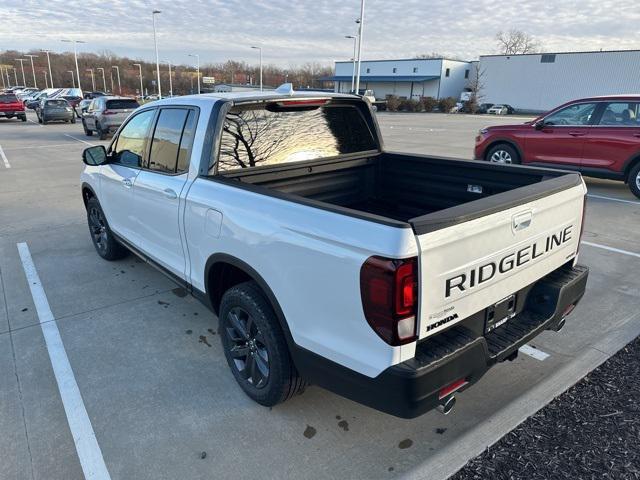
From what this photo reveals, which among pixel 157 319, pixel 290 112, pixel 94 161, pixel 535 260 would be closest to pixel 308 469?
pixel 535 260

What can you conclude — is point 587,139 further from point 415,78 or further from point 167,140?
point 415,78

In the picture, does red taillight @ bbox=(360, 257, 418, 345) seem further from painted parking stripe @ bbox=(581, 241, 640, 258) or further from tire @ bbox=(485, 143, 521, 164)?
tire @ bbox=(485, 143, 521, 164)

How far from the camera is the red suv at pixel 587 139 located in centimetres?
837

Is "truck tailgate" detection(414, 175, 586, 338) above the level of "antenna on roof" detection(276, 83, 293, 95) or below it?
below

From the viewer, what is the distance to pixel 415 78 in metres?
78.1

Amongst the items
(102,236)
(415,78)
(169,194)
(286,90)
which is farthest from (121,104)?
(415,78)

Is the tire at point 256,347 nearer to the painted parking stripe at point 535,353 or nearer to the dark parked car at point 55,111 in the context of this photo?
the painted parking stripe at point 535,353

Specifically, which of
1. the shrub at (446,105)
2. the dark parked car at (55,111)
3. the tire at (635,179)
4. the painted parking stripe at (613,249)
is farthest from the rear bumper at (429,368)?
the shrub at (446,105)

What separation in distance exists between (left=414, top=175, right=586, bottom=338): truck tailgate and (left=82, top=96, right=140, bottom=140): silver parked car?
18.5 metres

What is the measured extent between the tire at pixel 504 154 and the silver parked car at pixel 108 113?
46.6ft

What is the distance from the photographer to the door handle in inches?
131

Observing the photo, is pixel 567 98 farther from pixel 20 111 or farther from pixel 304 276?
pixel 304 276

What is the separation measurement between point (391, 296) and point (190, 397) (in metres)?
1.76

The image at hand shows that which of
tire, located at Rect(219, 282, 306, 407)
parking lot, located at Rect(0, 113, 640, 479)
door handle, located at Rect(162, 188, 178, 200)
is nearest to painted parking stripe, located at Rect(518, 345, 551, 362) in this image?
parking lot, located at Rect(0, 113, 640, 479)
